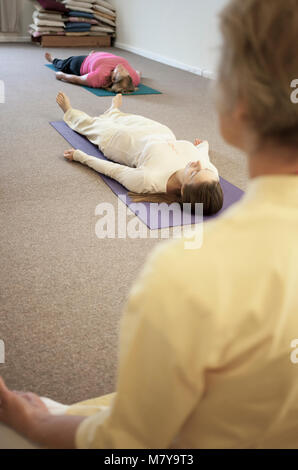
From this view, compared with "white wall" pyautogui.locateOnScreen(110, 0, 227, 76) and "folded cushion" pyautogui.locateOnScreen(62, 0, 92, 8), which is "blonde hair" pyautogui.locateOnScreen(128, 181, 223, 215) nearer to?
"white wall" pyautogui.locateOnScreen(110, 0, 227, 76)

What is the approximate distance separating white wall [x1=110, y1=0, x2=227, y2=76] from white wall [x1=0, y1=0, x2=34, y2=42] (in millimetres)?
1263

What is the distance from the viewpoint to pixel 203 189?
94.3 inches

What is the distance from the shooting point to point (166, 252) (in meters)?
0.57

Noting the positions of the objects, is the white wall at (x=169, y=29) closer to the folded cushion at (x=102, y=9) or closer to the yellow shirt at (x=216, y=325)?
the folded cushion at (x=102, y=9)

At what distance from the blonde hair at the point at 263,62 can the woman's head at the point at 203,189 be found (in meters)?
1.82

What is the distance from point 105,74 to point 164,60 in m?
1.98

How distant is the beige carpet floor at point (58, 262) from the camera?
150cm

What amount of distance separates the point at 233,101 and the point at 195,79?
5326 millimetres

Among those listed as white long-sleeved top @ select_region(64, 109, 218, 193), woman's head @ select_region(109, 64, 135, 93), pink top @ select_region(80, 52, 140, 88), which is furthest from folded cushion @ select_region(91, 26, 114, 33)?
white long-sleeved top @ select_region(64, 109, 218, 193)

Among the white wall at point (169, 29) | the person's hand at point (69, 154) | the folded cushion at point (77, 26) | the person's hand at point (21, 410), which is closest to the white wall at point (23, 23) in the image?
the folded cushion at point (77, 26)

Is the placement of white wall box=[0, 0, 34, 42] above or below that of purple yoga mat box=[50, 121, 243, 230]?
above

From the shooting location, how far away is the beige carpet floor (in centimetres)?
150

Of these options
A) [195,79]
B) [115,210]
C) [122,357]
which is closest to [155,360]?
[122,357]

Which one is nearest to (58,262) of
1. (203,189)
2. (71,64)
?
(203,189)
